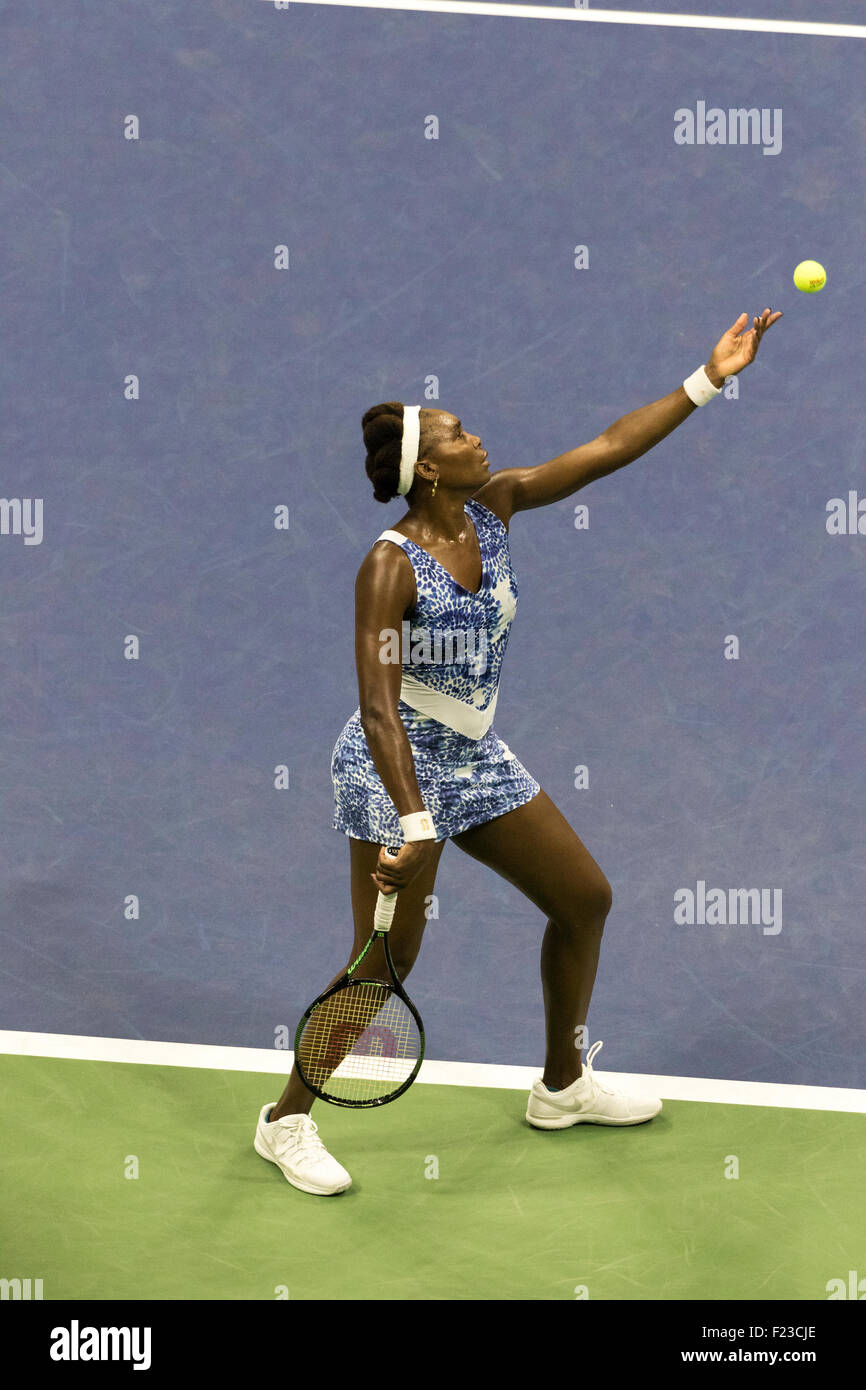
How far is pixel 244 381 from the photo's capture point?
702 centimetres

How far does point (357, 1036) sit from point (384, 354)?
10.1 ft

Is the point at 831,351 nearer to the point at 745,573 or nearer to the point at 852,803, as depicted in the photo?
the point at 745,573

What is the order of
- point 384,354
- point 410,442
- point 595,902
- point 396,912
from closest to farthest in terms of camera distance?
point 410,442
point 396,912
point 595,902
point 384,354

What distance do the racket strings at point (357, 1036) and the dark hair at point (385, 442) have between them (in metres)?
1.29

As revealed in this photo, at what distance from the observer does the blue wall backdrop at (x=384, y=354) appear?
6.80 m

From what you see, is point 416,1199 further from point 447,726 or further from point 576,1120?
point 447,726

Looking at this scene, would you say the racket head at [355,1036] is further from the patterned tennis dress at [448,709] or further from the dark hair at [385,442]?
the dark hair at [385,442]

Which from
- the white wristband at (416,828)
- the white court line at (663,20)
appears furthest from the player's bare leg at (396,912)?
the white court line at (663,20)

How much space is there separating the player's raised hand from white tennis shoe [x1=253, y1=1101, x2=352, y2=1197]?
7.50 ft

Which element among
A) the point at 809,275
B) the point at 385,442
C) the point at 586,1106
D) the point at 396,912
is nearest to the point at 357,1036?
the point at 396,912

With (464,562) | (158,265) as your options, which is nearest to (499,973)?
(464,562)

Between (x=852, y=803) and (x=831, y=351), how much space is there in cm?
170

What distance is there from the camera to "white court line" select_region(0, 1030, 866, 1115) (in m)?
5.39

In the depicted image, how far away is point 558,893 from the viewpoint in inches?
196
